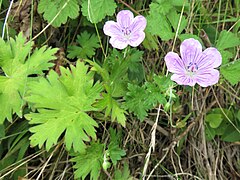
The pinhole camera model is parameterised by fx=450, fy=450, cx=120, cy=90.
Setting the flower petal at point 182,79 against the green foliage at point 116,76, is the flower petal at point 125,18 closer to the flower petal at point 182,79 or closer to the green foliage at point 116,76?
the green foliage at point 116,76

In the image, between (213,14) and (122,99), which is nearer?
(122,99)

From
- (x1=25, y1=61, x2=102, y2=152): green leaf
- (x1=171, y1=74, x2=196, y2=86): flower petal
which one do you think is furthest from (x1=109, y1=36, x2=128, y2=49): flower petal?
(x1=171, y1=74, x2=196, y2=86): flower petal

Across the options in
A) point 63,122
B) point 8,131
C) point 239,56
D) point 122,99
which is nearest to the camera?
point 63,122

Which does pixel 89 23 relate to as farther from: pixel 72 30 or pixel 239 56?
pixel 239 56

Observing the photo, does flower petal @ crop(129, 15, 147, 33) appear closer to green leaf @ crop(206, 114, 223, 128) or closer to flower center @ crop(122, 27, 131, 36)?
flower center @ crop(122, 27, 131, 36)

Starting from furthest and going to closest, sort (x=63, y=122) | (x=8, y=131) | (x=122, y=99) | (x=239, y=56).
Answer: (x=239, y=56) → (x=8, y=131) → (x=122, y=99) → (x=63, y=122)

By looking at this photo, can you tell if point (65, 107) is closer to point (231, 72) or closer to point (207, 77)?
point (207, 77)

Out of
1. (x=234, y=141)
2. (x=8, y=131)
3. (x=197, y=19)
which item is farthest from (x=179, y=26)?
(x=8, y=131)

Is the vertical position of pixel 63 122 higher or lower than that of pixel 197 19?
lower
